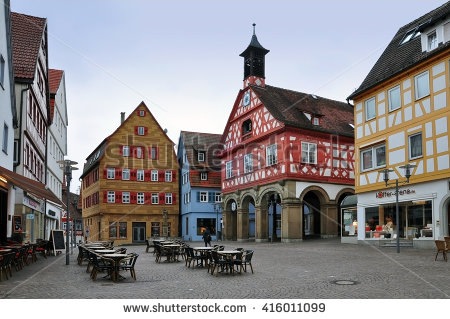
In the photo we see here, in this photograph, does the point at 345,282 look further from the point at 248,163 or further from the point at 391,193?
the point at 248,163

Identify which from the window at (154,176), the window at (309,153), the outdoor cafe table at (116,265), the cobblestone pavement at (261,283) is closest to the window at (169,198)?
the window at (154,176)

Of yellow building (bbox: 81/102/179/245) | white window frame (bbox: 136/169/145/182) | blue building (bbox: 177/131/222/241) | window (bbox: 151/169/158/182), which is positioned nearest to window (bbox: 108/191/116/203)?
yellow building (bbox: 81/102/179/245)

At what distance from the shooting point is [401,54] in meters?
24.9

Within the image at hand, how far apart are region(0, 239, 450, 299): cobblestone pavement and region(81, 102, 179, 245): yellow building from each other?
109 ft

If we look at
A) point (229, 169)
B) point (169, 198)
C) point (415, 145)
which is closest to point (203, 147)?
point (169, 198)

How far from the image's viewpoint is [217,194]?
51781 mm

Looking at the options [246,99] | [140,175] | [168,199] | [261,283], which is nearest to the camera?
[261,283]

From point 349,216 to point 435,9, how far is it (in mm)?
12146

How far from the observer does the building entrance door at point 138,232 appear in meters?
49.8

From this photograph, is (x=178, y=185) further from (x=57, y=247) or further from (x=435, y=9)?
(x=435, y=9)

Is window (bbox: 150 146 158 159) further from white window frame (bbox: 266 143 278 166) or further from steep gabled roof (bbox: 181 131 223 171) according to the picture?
white window frame (bbox: 266 143 278 166)

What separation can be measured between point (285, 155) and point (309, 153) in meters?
2.08

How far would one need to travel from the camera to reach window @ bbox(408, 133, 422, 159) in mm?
22562

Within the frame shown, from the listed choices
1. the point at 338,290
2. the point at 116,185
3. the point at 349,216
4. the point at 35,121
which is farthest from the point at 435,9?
the point at 116,185
